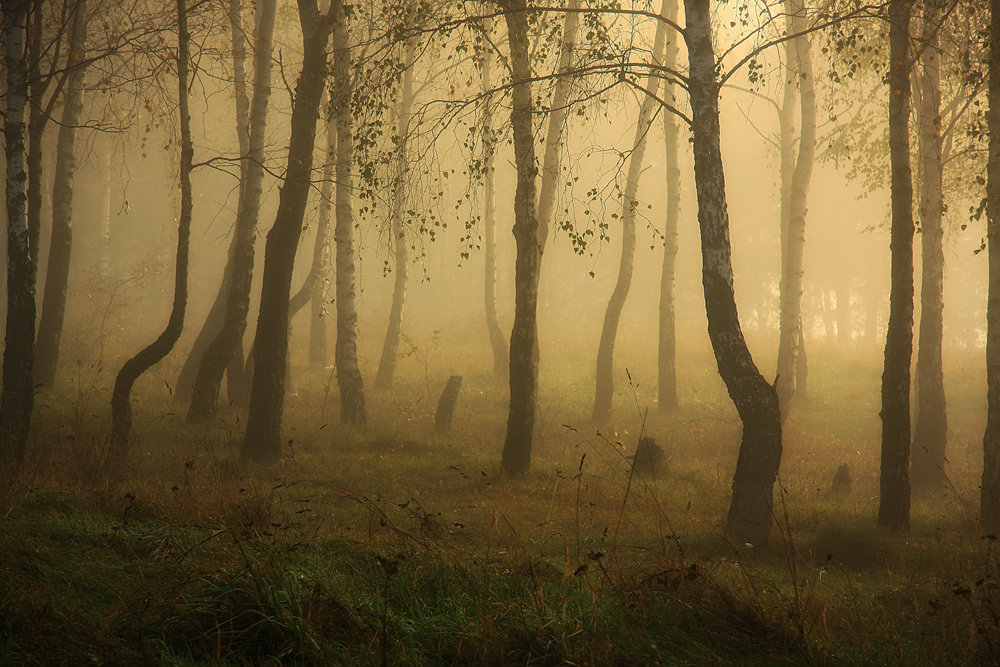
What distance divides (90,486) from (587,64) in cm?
802

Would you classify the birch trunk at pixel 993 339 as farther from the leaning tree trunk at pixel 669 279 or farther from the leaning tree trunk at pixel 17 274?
the leaning tree trunk at pixel 17 274

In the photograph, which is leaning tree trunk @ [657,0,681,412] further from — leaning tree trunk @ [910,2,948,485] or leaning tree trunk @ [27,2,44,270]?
leaning tree trunk @ [27,2,44,270]

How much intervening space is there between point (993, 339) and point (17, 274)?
12885 millimetres

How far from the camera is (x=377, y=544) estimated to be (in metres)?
6.08

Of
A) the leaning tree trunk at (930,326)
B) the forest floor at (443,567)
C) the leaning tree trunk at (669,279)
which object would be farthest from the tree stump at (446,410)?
the leaning tree trunk at (930,326)

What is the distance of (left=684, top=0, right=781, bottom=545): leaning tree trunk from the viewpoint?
8.24 meters

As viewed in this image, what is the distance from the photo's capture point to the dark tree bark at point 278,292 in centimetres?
1070

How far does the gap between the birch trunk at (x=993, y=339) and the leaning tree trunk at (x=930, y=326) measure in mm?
2442

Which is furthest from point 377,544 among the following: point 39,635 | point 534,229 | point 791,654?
point 534,229

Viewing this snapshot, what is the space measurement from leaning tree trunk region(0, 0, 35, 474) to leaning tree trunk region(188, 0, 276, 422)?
3.38 meters

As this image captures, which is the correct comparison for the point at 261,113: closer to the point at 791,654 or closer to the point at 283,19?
the point at 283,19

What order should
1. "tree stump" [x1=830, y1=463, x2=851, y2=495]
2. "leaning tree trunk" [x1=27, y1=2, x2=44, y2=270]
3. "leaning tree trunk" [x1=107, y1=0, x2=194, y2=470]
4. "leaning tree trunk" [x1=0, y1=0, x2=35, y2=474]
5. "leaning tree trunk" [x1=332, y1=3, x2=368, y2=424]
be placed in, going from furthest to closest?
1. "leaning tree trunk" [x1=332, y1=3, x2=368, y2=424]
2. "tree stump" [x1=830, y1=463, x2=851, y2=495]
3. "leaning tree trunk" [x1=27, y1=2, x2=44, y2=270]
4. "leaning tree trunk" [x1=107, y1=0, x2=194, y2=470]
5. "leaning tree trunk" [x1=0, y1=0, x2=35, y2=474]

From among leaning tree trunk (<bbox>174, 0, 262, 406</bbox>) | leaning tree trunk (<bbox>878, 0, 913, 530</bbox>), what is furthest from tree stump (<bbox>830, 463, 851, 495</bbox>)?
leaning tree trunk (<bbox>174, 0, 262, 406</bbox>)

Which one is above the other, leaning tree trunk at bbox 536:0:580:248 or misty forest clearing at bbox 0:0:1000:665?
leaning tree trunk at bbox 536:0:580:248
